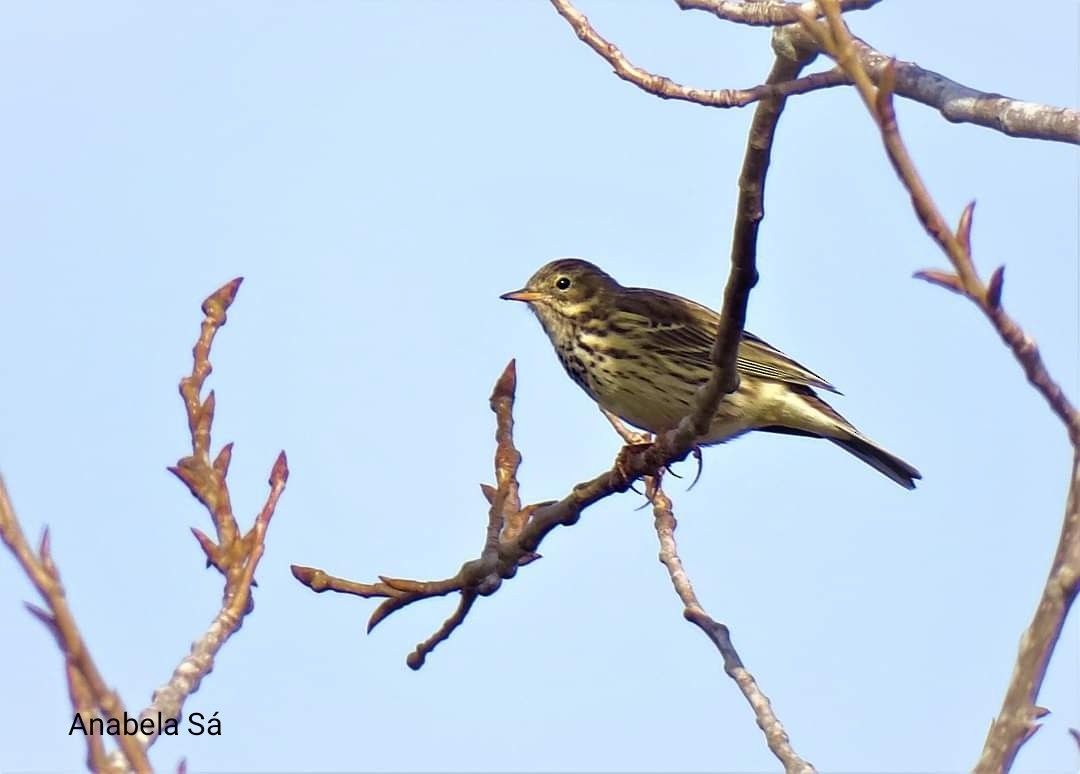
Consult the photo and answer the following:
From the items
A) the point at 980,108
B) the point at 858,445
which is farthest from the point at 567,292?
the point at 980,108

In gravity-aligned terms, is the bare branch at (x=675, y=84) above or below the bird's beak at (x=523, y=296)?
below

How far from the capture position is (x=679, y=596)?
18.0 feet

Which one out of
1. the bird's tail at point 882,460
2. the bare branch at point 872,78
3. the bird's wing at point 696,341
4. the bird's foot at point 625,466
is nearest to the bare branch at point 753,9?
the bare branch at point 872,78

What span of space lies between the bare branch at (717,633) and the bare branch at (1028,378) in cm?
206

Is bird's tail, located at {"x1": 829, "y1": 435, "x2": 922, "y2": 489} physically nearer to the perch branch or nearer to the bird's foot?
the bird's foot

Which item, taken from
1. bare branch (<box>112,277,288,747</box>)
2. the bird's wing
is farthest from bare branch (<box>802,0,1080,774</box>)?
the bird's wing

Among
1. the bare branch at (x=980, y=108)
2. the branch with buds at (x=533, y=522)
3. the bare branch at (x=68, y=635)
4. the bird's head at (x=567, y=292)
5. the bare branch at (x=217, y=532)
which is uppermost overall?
the bird's head at (x=567, y=292)

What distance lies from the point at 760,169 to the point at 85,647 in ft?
8.69

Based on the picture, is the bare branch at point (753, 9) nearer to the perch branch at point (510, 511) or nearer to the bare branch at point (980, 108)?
the bare branch at point (980, 108)

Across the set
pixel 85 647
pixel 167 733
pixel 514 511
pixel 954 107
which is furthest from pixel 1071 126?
pixel 85 647

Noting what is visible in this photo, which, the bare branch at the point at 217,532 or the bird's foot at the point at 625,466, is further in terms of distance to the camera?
the bird's foot at the point at 625,466

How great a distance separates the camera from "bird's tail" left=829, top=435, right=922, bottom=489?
7.86 meters

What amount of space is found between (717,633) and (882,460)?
3.02 meters

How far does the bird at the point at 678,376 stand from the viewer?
306 inches
